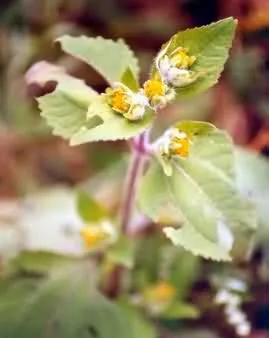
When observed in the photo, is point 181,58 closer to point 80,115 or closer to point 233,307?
point 80,115

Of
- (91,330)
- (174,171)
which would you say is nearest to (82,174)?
(91,330)

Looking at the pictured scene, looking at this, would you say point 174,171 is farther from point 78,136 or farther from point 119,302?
point 119,302

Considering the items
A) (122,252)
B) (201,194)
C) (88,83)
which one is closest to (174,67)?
(201,194)

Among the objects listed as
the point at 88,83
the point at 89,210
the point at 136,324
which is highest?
the point at 88,83

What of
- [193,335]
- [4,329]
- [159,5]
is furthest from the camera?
[159,5]

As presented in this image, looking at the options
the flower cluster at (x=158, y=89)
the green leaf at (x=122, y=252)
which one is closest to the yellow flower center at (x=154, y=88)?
the flower cluster at (x=158, y=89)

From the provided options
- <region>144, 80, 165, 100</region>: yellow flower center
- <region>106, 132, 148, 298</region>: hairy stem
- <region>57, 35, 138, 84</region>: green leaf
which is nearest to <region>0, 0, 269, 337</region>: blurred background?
<region>106, 132, 148, 298</region>: hairy stem
